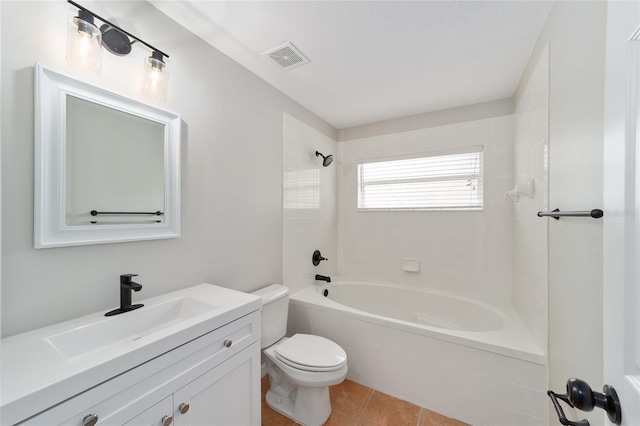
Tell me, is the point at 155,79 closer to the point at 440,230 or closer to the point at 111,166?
the point at 111,166

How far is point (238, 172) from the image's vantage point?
181cm

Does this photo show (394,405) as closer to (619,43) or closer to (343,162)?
(619,43)

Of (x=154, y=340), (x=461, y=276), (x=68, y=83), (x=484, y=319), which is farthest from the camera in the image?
(x=461, y=276)

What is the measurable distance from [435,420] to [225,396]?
137 centimetres

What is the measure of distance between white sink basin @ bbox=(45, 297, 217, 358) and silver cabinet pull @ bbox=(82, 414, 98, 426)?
28 cm

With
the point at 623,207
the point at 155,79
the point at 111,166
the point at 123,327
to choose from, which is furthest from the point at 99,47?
the point at 623,207

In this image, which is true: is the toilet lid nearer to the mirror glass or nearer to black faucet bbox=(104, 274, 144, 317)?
black faucet bbox=(104, 274, 144, 317)

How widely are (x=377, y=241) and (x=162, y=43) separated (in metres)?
2.47

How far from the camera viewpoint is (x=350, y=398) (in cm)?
180

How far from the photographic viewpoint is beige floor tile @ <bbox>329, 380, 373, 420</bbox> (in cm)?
169

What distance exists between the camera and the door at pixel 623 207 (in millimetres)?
443

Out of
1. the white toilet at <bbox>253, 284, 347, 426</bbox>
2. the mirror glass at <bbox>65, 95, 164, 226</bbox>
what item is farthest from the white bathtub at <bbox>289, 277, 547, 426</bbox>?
the mirror glass at <bbox>65, 95, 164, 226</bbox>

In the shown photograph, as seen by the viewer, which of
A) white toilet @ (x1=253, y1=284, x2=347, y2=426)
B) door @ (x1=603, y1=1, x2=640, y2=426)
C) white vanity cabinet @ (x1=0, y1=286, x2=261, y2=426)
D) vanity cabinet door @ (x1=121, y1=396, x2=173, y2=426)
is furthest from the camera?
white toilet @ (x1=253, y1=284, x2=347, y2=426)

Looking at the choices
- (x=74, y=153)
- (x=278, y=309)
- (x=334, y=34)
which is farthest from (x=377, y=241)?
(x=74, y=153)
